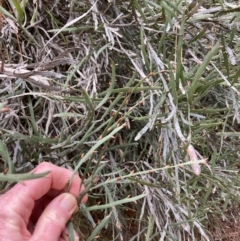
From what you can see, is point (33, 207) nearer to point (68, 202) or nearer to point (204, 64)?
point (68, 202)

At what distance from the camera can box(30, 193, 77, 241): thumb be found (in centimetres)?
75

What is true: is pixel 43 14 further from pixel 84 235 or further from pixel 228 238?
pixel 228 238

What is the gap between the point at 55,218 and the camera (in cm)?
78

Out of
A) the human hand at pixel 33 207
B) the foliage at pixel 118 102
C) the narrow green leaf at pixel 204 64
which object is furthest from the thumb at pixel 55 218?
the narrow green leaf at pixel 204 64

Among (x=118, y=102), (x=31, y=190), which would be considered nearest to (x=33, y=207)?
(x=31, y=190)

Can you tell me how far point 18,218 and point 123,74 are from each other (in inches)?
23.2

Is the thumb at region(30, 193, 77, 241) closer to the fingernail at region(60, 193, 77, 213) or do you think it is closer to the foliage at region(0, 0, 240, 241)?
the fingernail at region(60, 193, 77, 213)

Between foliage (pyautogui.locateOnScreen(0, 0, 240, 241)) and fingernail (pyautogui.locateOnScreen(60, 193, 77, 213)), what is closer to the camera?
fingernail (pyautogui.locateOnScreen(60, 193, 77, 213))

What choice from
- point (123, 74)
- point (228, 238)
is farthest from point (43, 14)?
point (228, 238)

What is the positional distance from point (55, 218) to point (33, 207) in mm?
89

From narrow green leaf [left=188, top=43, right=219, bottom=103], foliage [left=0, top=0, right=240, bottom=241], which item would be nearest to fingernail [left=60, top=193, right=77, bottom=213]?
foliage [left=0, top=0, right=240, bottom=241]

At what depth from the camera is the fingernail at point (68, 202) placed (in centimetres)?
80

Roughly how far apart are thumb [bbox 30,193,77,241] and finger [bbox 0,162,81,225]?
29 mm

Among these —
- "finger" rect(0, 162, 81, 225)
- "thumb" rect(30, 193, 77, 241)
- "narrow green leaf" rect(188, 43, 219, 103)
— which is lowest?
"thumb" rect(30, 193, 77, 241)
